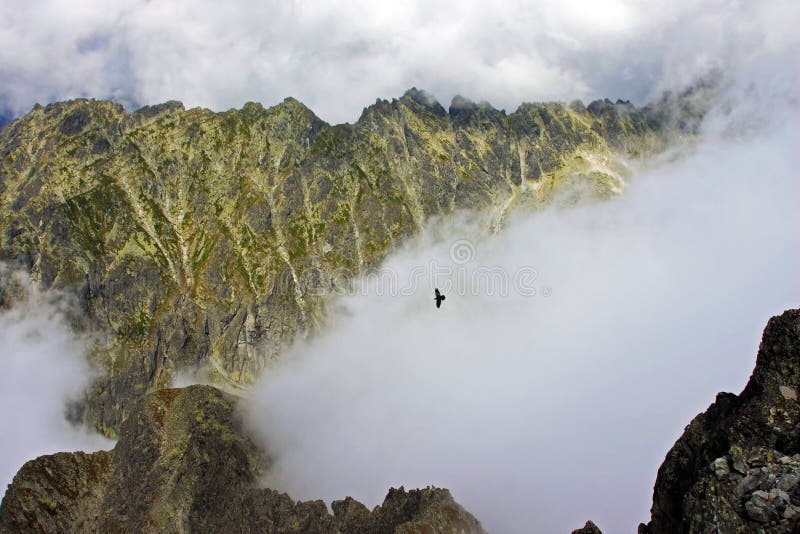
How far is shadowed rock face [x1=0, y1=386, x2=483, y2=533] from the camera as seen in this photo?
115 m

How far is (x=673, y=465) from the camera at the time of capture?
125 ft

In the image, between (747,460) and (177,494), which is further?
(177,494)

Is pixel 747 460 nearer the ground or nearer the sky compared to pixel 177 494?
nearer the ground

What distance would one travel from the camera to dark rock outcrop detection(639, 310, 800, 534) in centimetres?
2739

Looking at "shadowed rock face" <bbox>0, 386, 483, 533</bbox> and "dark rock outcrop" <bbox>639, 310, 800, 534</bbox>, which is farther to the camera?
"shadowed rock face" <bbox>0, 386, 483, 533</bbox>

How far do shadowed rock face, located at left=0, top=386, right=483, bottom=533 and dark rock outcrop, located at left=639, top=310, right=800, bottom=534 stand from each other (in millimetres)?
70557

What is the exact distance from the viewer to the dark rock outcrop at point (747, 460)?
1078 inches

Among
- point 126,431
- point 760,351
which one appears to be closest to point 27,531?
point 126,431

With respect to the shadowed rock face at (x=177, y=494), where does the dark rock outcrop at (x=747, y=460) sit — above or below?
below

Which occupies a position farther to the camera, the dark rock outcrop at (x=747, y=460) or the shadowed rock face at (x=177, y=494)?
the shadowed rock face at (x=177, y=494)

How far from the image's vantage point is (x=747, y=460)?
29.8 metres

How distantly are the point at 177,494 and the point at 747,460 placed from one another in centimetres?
12655

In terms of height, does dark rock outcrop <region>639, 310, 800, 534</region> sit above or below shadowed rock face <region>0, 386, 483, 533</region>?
below

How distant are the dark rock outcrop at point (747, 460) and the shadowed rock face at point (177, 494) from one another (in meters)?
70.6
